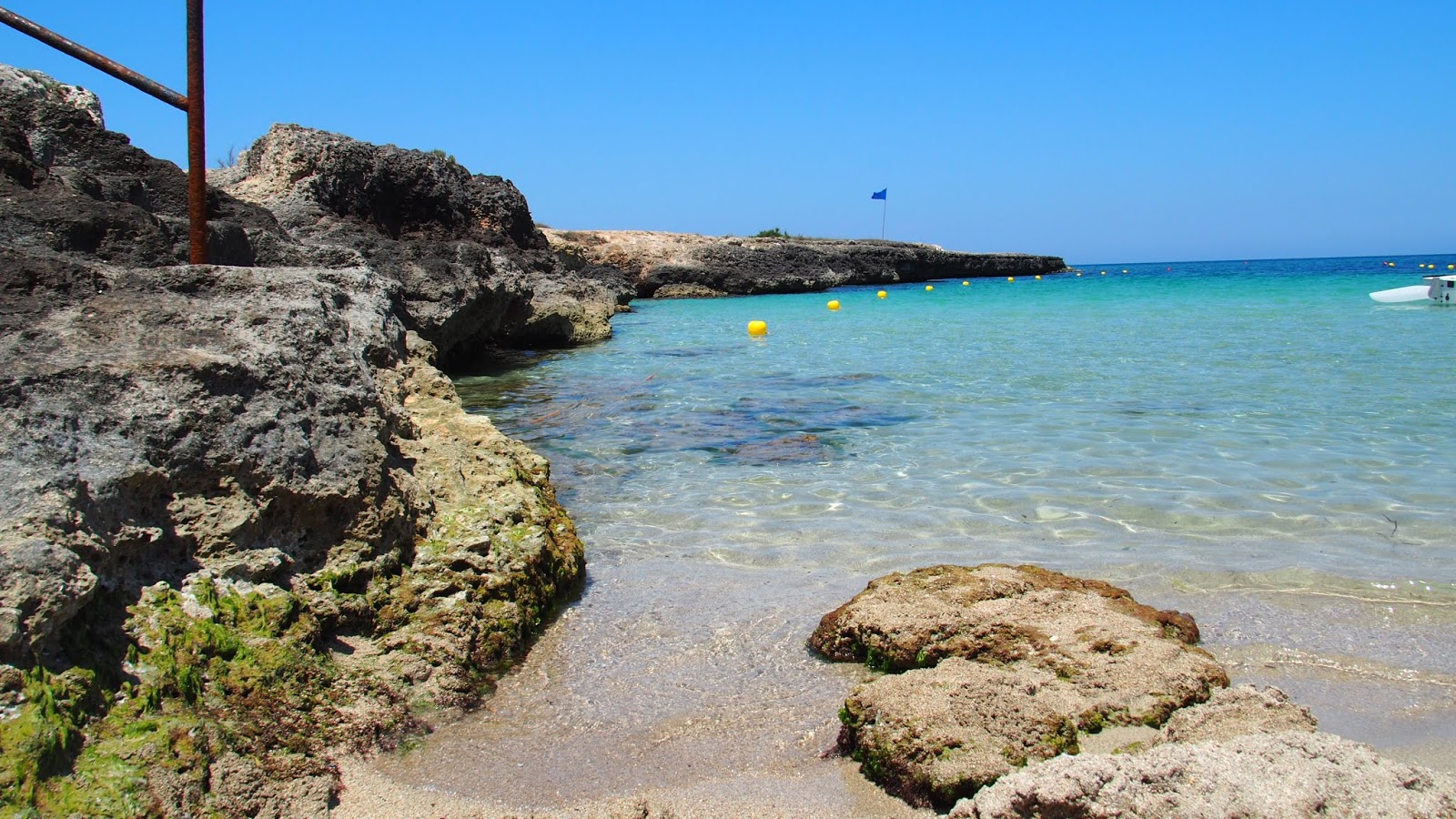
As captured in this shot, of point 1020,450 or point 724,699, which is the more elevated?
point 1020,450

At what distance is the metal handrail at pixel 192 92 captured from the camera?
11.7 ft

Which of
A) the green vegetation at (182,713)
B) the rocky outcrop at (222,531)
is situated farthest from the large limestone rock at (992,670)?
the green vegetation at (182,713)

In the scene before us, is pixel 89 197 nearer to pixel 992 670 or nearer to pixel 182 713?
pixel 182 713

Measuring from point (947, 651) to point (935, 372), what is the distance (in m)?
8.32

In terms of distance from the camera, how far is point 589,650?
323 centimetres

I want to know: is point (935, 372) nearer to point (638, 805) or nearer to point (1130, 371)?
point (1130, 371)

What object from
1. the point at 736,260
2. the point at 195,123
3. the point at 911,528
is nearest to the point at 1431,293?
the point at 911,528

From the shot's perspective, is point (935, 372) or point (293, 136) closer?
point (935, 372)

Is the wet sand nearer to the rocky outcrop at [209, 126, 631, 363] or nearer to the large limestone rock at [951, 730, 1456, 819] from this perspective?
the large limestone rock at [951, 730, 1456, 819]

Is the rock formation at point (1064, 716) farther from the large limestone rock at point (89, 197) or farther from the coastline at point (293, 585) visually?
the large limestone rock at point (89, 197)

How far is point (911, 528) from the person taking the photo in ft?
15.7

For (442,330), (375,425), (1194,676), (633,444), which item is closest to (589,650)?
(375,425)

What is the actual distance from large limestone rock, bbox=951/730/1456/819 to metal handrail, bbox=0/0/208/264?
349 cm

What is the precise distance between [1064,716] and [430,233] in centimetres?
1488
